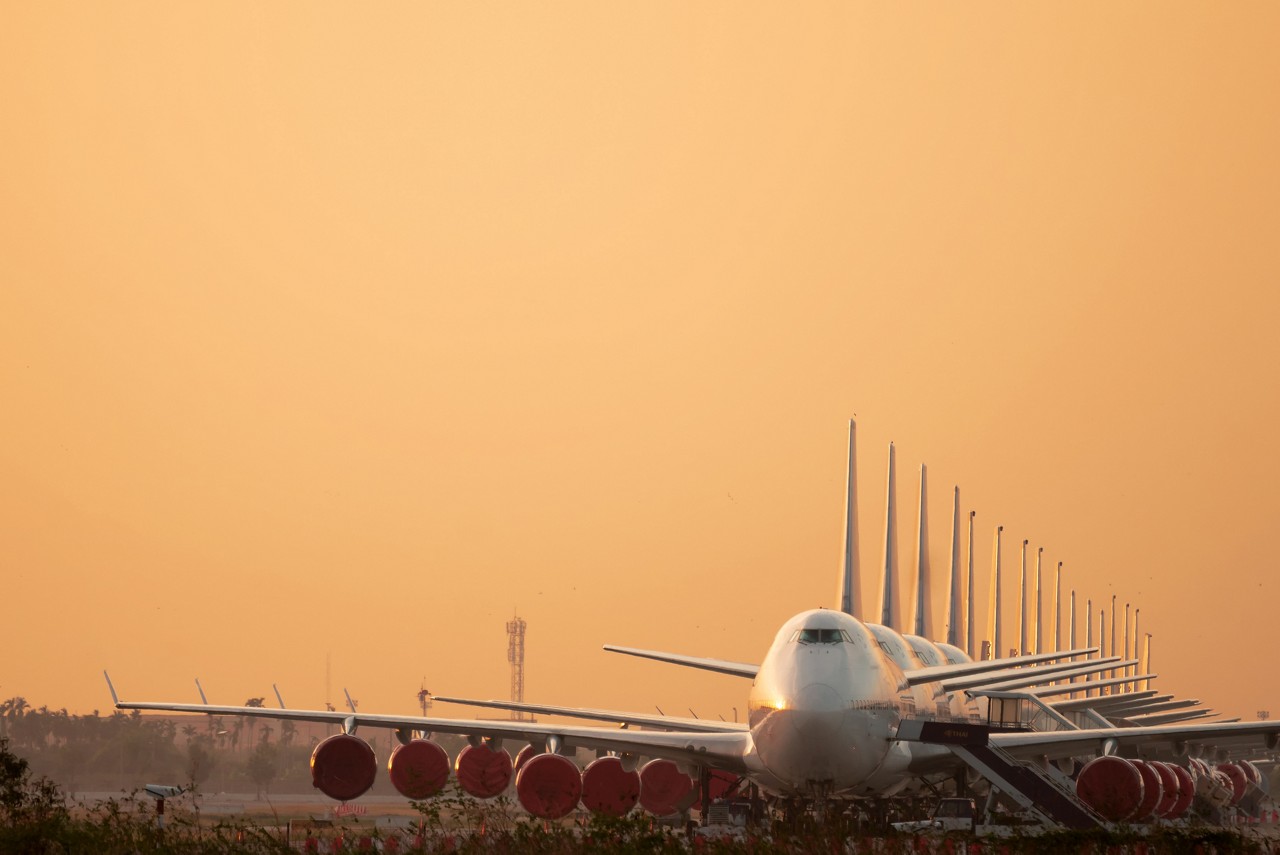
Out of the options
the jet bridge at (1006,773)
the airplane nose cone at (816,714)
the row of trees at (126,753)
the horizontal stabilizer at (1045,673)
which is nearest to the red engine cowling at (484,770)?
the horizontal stabilizer at (1045,673)

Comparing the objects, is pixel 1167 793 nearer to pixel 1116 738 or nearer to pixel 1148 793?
pixel 1148 793

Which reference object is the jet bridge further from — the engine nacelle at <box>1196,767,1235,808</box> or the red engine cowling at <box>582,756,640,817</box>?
the engine nacelle at <box>1196,767,1235,808</box>

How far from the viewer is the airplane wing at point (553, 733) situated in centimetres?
3662

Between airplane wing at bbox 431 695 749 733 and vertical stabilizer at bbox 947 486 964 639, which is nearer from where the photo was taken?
airplane wing at bbox 431 695 749 733

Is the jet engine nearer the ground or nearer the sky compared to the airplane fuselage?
nearer the ground

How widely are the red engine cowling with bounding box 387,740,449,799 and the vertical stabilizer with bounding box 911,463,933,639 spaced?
41.6m

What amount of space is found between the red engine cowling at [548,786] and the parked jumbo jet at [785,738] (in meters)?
0.03

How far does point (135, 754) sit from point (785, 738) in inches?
3328

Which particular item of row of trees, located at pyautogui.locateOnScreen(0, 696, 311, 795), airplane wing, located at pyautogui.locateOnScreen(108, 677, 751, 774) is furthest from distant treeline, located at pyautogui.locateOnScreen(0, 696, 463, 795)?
airplane wing, located at pyautogui.locateOnScreen(108, 677, 751, 774)

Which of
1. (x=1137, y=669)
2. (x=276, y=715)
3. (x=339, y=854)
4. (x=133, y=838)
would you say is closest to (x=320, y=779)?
(x=276, y=715)

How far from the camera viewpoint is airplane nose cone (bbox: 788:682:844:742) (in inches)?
1257

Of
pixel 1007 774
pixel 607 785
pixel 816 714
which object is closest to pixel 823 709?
pixel 816 714

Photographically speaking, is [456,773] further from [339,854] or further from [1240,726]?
[339,854]

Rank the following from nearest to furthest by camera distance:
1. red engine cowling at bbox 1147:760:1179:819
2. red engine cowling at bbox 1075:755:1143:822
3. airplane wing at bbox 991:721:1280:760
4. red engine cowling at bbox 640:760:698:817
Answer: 1. red engine cowling at bbox 1075:755:1143:822
2. airplane wing at bbox 991:721:1280:760
3. red engine cowling at bbox 1147:760:1179:819
4. red engine cowling at bbox 640:760:698:817
